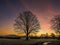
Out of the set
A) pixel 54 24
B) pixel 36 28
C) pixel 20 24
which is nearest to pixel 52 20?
pixel 54 24

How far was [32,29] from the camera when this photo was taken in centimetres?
5997

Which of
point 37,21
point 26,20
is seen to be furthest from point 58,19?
point 26,20

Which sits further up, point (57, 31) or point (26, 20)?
point (26, 20)

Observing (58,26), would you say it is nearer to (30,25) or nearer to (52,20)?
(52,20)

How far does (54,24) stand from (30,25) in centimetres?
827

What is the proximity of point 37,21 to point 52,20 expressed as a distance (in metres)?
5.21

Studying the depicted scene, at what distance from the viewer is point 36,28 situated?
2371 inches

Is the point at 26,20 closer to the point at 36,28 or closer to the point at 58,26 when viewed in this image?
the point at 36,28

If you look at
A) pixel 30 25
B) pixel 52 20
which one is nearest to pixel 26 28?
pixel 30 25

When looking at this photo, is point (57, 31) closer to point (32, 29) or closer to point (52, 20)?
point (52, 20)

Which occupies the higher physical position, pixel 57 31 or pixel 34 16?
Answer: pixel 34 16

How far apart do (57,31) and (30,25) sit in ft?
30.7

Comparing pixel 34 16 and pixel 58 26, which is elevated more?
pixel 34 16

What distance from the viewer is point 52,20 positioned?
61.0m
